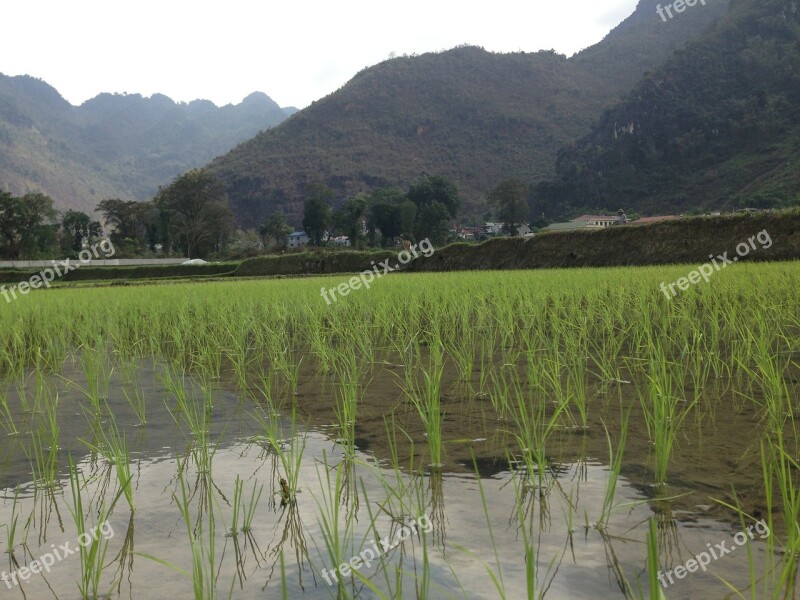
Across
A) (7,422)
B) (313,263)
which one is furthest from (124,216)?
(7,422)

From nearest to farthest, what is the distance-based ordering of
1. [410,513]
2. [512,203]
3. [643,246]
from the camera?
[410,513], [643,246], [512,203]

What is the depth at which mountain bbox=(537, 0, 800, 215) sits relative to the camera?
2756 inches

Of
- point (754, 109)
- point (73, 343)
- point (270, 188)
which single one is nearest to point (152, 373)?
point (73, 343)

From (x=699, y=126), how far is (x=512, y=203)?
84.2 feet

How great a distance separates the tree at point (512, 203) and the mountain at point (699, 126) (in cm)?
847

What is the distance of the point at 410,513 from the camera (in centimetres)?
185

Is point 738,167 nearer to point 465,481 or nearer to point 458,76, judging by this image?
point 458,76

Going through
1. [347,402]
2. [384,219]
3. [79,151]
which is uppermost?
[79,151]

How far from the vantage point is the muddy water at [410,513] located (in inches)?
63.2

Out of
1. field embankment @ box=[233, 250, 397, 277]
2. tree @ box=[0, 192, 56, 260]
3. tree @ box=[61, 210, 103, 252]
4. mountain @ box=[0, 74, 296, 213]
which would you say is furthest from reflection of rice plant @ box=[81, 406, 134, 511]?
mountain @ box=[0, 74, 296, 213]

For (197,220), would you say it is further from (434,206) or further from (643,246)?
(643,246)

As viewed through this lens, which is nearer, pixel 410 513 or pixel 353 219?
pixel 410 513

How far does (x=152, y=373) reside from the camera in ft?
16.1

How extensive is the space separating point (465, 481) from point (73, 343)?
585 cm
